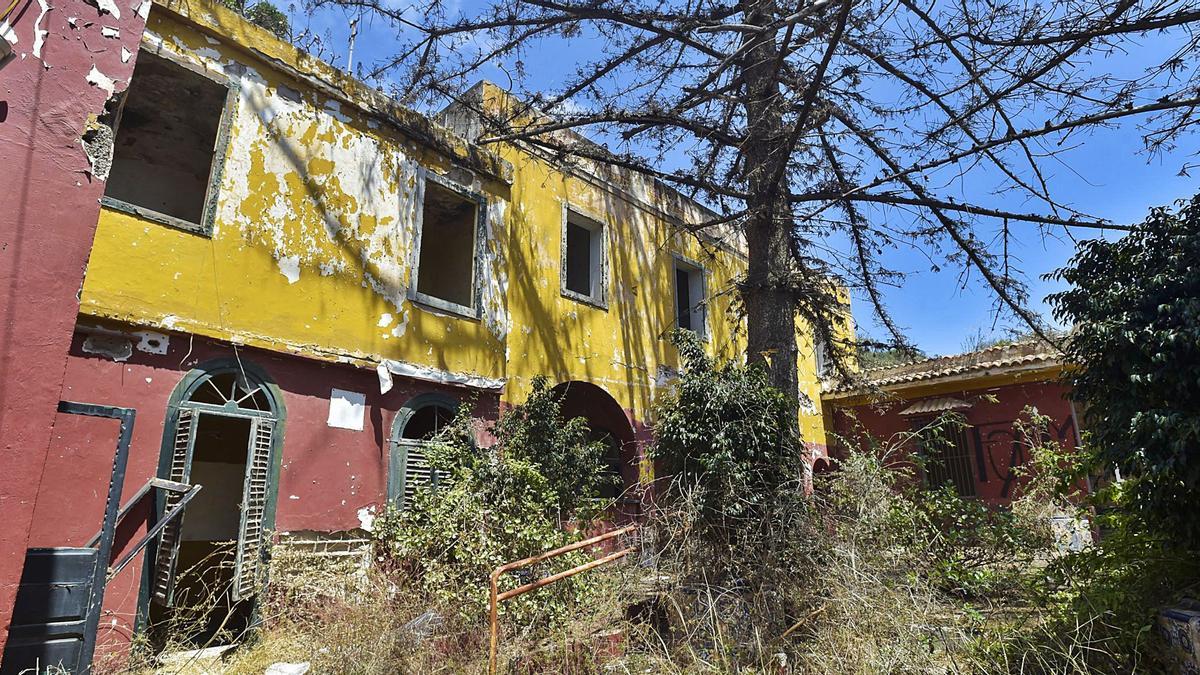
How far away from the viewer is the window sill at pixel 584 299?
10195 millimetres

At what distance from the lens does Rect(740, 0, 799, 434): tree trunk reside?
24.9ft

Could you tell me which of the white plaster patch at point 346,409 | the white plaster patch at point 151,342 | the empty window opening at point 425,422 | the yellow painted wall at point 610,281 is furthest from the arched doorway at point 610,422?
the white plaster patch at point 151,342

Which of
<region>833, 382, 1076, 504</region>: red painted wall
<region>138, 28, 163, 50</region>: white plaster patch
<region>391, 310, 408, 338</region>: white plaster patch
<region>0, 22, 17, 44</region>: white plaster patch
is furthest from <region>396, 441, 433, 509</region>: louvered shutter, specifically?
<region>833, 382, 1076, 504</region>: red painted wall

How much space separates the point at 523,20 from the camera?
284 inches

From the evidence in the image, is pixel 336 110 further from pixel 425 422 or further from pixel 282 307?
pixel 425 422

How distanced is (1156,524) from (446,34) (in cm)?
812

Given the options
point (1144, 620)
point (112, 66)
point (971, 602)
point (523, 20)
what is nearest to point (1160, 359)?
point (1144, 620)

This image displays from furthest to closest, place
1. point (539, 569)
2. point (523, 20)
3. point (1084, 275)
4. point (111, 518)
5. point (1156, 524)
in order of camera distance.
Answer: point (523, 20) → point (539, 569) → point (1084, 275) → point (1156, 524) → point (111, 518)

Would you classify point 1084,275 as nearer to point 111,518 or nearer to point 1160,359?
point 1160,359

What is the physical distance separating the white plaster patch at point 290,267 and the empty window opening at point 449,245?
1.96 metres

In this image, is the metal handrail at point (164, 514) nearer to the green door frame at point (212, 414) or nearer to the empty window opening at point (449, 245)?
the green door frame at point (212, 414)

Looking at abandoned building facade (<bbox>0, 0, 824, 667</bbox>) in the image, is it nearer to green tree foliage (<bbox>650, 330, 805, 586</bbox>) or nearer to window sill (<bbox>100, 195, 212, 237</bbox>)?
window sill (<bbox>100, 195, 212, 237</bbox>)

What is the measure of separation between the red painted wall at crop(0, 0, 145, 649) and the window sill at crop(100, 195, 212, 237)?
1.60m

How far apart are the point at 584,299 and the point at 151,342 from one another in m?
6.18
